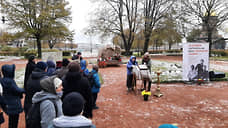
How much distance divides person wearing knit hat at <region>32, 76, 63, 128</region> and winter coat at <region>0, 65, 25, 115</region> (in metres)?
1.25

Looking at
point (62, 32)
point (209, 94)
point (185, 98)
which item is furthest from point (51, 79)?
point (62, 32)

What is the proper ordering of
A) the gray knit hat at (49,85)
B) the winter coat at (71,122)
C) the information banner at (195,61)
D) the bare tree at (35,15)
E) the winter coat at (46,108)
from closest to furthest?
1. the winter coat at (71,122)
2. the winter coat at (46,108)
3. the gray knit hat at (49,85)
4. the information banner at (195,61)
5. the bare tree at (35,15)

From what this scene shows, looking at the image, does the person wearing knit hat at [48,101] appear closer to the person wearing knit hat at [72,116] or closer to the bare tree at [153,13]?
the person wearing knit hat at [72,116]

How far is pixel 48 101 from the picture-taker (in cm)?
218

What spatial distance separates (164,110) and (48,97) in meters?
4.02

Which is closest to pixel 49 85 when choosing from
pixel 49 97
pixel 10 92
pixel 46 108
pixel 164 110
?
pixel 49 97

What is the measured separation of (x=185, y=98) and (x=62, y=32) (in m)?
26.1

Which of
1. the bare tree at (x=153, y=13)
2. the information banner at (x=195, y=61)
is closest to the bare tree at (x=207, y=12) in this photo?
the bare tree at (x=153, y=13)

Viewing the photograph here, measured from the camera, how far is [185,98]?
6.42 meters

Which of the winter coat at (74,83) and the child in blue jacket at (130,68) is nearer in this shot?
the winter coat at (74,83)

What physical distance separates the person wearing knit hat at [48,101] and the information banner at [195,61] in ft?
25.2

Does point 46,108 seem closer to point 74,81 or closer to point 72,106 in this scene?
point 72,106

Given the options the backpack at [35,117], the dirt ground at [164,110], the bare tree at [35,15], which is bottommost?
the dirt ground at [164,110]

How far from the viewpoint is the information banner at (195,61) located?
8398mm
